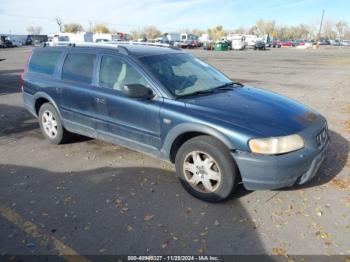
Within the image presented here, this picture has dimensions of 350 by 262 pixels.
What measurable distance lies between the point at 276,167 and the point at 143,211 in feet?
5.06

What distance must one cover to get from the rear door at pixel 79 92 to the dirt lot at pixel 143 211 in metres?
0.54

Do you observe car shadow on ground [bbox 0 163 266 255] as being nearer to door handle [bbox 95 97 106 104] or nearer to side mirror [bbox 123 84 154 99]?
door handle [bbox 95 97 106 104]

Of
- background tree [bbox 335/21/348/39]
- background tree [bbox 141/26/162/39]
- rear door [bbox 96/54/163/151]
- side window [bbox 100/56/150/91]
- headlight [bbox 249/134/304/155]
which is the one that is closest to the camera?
headlight [bbox 249/134/304/155]

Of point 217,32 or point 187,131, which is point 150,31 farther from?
point 187,131

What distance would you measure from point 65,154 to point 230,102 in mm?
2978

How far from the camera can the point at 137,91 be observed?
4266 millimetres

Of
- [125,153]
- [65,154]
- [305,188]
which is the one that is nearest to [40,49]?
[65,154]

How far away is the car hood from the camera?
12.3 ft

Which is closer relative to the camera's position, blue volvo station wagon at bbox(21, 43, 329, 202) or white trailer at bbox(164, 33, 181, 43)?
blue volvo station wagon at bbox(21, 43, 329, 202)

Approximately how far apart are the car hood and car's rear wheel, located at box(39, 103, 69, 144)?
9.12 feet

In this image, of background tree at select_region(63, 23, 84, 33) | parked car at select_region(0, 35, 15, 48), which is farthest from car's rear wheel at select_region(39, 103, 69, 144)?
background tree at select_region(63, 23, 84, 33)

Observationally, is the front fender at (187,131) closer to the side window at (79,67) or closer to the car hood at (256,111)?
the car hood at (256,111)

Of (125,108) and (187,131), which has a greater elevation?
(125,108)

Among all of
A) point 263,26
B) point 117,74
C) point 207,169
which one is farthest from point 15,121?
point 263,26
